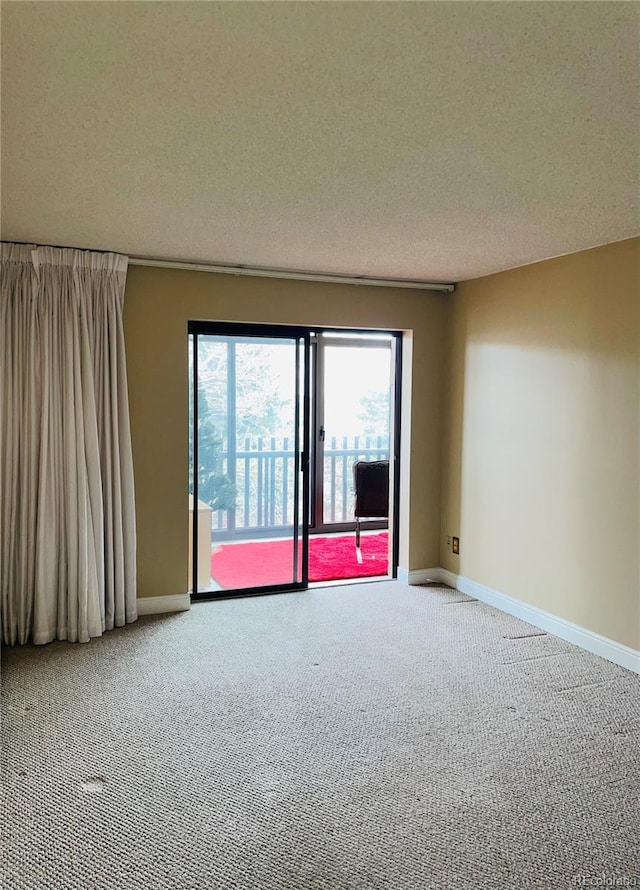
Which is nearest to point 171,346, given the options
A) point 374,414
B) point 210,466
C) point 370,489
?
point 210,466

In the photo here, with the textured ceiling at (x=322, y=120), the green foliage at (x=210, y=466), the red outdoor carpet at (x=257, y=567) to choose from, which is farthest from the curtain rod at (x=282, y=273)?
the red outdoor carpet at (x=257, y=567)

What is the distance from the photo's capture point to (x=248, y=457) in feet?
16.0

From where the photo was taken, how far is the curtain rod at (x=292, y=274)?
172 inches

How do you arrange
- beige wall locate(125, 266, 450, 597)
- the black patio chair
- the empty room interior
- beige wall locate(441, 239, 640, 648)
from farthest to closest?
the black patio chair, beige wall locate(125, 266, 450, 597), beige wall locate(441, 239, 640, 648), the empty room interior

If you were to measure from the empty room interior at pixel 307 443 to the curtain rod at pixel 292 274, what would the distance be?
32 mm

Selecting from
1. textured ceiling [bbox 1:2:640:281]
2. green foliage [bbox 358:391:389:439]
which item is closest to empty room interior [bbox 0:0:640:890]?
textured ceiling [bbox 1:2:640:281]

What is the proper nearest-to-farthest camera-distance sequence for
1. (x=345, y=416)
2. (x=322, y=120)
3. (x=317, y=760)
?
(x=322, y=120), (x=317, y=760), (x=345, y=416)

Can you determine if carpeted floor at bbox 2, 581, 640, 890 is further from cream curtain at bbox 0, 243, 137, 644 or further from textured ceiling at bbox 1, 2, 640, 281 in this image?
textured ceiling at bbox 1, 2, 640, 281

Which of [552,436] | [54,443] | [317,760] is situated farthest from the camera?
[552,436]

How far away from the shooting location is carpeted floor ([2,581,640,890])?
2160mm

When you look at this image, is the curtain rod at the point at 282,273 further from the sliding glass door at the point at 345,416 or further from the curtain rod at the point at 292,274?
the sliding glass door at the point at 345,416

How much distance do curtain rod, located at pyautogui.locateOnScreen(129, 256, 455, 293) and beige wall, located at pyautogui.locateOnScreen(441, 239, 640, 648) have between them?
313mm

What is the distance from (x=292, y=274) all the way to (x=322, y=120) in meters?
2.60

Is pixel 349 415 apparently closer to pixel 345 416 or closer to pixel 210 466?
pixel 345 416
